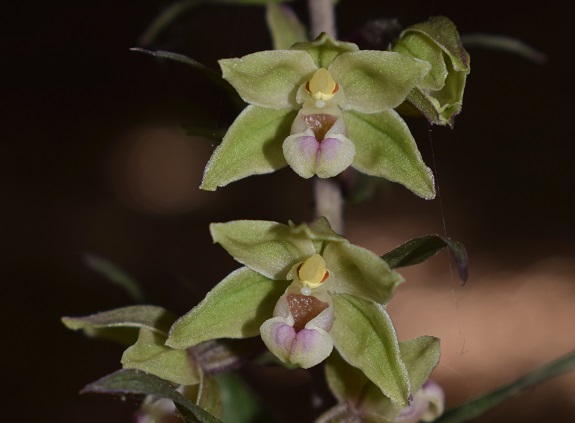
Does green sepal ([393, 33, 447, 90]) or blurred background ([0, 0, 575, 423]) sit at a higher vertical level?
green sepal ([393, 33, 447, 90])

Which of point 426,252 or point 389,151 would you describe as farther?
point 389,151

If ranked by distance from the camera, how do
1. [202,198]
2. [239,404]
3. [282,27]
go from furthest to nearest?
1. [202,198]
2. [239,404]
3. [282,27]

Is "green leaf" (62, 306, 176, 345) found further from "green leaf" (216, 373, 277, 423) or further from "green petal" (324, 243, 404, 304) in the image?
"green leaf" (216, 373, 277, 423)

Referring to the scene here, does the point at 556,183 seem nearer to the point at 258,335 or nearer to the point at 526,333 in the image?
the point at 526,333

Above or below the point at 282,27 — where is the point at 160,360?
below

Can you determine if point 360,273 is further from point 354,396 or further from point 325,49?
point 325,49

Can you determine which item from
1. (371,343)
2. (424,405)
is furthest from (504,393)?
(371,343)

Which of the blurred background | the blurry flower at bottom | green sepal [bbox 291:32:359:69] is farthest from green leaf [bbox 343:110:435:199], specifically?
the blurred background

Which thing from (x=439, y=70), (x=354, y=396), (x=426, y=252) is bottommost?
(x=354, y=396)
